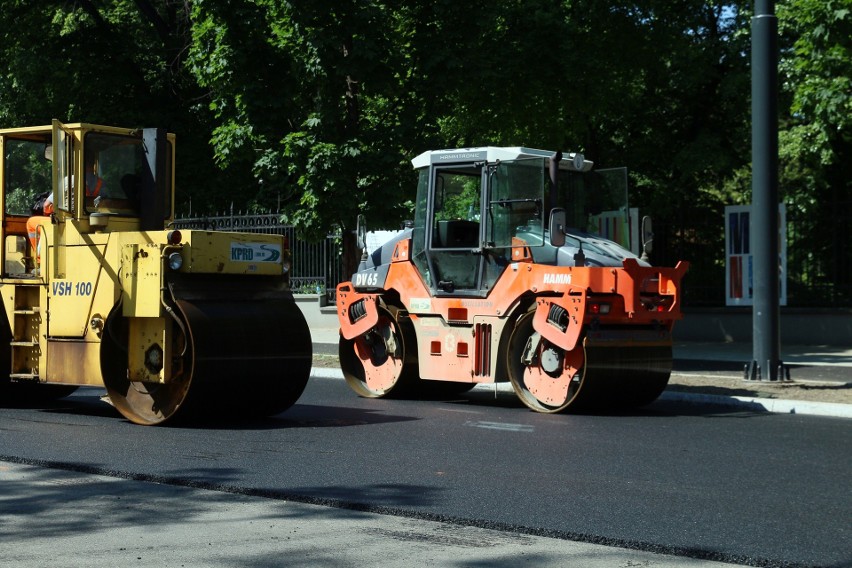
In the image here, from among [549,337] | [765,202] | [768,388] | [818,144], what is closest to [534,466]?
[549,337]

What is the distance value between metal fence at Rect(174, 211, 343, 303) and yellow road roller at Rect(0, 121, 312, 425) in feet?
45.6

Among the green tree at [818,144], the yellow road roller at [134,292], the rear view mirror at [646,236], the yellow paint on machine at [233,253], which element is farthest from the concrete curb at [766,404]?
the green tree at [818,144]

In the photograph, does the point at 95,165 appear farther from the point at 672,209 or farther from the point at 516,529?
the point at 672,209

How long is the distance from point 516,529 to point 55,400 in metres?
8.08

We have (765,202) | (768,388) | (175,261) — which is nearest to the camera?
(175,261)

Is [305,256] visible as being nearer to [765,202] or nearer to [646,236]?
[765,202]

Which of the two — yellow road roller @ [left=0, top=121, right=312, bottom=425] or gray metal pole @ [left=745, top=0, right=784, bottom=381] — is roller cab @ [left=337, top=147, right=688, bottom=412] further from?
yellow road roller @ [left=0, top=121, right=312, bottom=425]

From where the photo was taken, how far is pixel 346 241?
791 inches

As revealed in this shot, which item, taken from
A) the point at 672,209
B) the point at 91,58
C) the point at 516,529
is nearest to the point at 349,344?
the point at 516,529

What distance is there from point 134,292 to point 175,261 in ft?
1.66

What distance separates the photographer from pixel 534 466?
28.5 feet

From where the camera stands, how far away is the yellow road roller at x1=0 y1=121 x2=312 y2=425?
34.9ft

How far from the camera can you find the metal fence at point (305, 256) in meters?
26.2

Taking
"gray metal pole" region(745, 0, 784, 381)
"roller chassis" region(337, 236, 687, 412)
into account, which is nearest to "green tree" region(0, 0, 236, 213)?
"roller chassis" region(337, 236, 687, 412)
